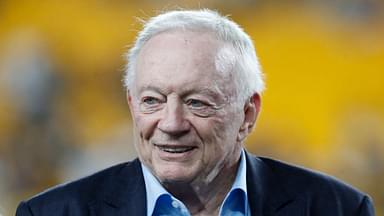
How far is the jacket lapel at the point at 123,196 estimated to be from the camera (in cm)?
224

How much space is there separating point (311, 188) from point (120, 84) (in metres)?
1.17

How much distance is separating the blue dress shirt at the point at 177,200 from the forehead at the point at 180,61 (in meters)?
0.22

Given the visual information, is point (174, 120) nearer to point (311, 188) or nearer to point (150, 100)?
point (150, 100)

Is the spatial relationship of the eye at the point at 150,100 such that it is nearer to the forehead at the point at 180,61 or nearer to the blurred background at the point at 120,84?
the forehead at the point at 180,61

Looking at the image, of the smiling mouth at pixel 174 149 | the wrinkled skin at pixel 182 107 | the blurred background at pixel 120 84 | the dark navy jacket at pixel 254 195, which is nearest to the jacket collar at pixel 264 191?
the dark navy jacket at pixel 254 195

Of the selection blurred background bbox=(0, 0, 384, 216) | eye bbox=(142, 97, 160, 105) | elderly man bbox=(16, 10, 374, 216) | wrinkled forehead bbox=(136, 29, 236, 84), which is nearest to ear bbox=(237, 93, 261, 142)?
elderly man bbox=(16, 10, 374, 216)

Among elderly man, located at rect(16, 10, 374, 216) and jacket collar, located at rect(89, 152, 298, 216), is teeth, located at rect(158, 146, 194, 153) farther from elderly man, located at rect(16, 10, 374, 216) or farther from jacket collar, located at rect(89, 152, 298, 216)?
jacket collar, located at rect(89, 152, 298, 216)

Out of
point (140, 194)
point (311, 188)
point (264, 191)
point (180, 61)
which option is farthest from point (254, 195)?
point (180, 61)

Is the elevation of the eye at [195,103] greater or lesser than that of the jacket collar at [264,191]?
greater

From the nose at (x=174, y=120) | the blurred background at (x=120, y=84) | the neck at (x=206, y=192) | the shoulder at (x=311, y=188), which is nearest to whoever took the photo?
the nose at (x=174, y=120)

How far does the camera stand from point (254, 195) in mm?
2311

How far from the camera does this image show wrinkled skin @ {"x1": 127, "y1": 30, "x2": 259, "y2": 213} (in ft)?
7.01

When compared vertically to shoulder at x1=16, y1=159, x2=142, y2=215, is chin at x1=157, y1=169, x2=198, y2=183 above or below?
above

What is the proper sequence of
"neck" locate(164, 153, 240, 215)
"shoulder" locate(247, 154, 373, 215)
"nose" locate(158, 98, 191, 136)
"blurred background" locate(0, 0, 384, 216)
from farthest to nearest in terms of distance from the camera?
1. "blurred background" locate(0, 0, 384, 216)
2. "shoulder" locate(247, 154, 373, 215)
3. "neck" locate(164, 153, 240, 215)
4. "nose" locate(158, 98, 191, 136)
